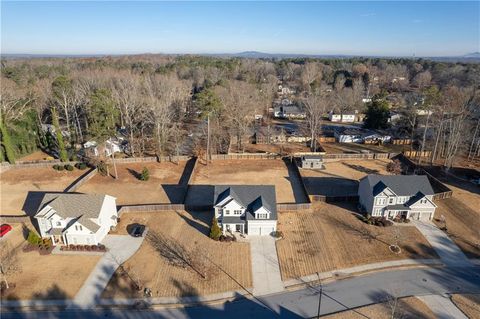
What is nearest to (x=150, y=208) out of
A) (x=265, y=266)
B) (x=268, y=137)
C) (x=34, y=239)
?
(x=34, y=239)

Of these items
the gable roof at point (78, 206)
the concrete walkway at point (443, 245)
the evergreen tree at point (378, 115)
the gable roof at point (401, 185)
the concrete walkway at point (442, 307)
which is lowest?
the concrete walkway at point (442, 307)

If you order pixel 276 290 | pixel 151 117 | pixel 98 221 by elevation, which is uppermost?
pixel 151 117

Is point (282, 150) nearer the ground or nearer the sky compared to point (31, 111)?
nearer the ground

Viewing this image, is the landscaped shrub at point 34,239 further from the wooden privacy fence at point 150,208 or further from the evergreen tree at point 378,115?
the evergreen tree at point 378,115

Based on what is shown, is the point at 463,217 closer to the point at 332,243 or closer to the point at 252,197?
the point at 332,243

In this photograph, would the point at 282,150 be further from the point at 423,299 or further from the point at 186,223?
the point at 423,299

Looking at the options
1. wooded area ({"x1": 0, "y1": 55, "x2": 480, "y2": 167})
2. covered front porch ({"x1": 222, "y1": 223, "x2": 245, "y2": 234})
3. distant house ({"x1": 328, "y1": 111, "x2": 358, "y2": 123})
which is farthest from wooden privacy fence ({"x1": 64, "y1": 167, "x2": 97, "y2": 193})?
distant house ({"x1": 328, "y1": 111, "x2": 358, "y2": 123})

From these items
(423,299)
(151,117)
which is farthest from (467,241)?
(151,117)

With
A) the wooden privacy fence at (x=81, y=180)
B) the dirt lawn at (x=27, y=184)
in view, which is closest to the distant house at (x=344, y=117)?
the wooden privacy fence at (x=81, y=180)
